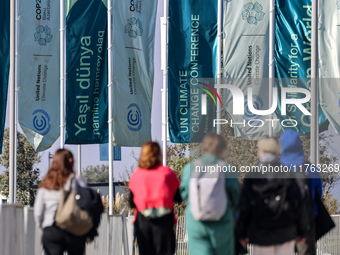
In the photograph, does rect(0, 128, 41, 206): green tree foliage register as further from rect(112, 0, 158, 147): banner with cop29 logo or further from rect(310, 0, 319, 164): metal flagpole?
rect(310, 0, 319, 164): metal flagpole

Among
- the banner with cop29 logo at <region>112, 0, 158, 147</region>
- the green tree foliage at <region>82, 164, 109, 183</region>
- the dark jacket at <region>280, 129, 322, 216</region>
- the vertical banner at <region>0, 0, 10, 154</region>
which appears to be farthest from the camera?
the green tree foliage at <region>82, 164, 109, 183</region>

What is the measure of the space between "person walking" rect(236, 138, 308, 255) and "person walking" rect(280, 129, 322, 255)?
33 cm

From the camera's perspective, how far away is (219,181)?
605cm

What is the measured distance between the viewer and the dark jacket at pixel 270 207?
19.6 feet

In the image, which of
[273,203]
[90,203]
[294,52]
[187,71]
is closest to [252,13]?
[294,52]

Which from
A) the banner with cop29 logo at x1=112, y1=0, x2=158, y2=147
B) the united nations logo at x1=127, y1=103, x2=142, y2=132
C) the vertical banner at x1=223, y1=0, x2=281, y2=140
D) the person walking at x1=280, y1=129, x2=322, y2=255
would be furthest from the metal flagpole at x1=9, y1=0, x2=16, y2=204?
the person walking at x1=280, y1=129, x2=322, y2=255

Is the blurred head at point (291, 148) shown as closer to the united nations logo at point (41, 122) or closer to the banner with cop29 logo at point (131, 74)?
the banner with cop29 logo at point (131, 74)

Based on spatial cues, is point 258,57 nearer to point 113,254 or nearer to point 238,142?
point 113,254

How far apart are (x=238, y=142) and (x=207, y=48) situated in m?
15.7

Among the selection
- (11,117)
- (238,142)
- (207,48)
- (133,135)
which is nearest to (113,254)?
(11,117)

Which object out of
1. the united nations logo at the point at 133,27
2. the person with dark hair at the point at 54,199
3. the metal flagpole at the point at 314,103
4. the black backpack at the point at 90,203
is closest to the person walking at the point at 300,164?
the black backpack at the point at 90,203

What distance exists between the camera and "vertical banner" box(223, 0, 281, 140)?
63.6 feet

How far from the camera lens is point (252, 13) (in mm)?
19500

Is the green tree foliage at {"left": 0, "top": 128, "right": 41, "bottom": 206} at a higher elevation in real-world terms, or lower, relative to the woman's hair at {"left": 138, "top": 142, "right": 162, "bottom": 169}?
lower
